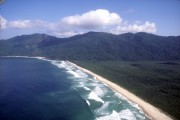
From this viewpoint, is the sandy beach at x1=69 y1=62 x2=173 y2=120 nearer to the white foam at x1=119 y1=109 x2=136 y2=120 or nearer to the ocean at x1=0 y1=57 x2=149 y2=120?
the ocean at x1=0 y1=57 x2=149 y2=120

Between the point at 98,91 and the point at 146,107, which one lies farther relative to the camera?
the point at 98,91

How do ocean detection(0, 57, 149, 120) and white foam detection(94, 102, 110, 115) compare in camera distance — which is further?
white foam detection(94, 102, 110, 115)

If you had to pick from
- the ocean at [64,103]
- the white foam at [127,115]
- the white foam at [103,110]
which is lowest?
the white foam at [127,115]

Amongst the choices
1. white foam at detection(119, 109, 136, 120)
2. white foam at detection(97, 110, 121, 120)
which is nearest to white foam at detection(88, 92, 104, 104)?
white foam at detection(119, 109, 136, 120)

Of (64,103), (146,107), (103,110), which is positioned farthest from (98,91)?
(146,107)

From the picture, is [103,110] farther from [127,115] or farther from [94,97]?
[94,97]

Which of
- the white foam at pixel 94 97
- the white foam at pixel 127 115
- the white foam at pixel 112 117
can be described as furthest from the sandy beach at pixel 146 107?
the white foam at pixel 94 97

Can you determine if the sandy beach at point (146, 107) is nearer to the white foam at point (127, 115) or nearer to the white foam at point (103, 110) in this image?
the white foam at point (127, 115)

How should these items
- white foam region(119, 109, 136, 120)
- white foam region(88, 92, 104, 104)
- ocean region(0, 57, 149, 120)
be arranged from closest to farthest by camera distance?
ocean region(0, 57, 149, 120) < white foam region(119, 109, 136, 120) < white foam region(88, 92, 104, 104)
